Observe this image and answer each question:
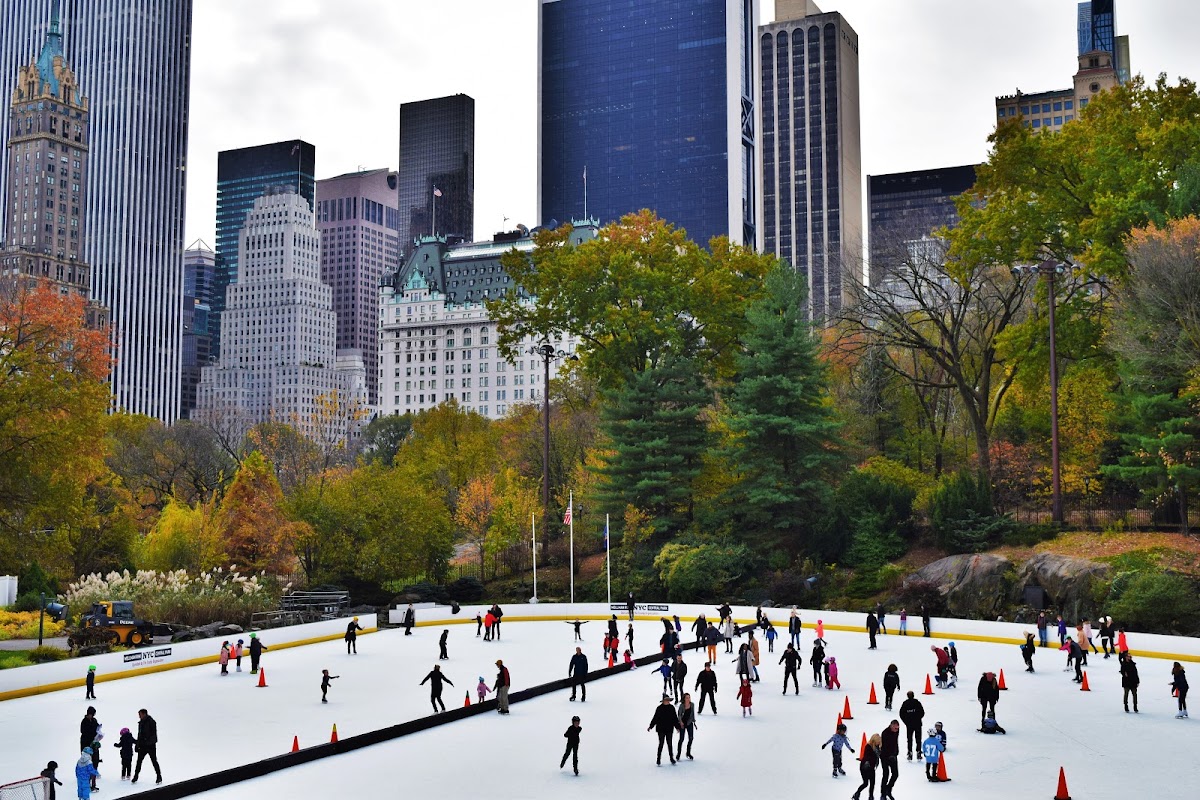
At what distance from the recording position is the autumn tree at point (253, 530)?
5325cm

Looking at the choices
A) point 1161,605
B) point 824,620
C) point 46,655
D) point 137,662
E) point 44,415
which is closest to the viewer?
point 137,662

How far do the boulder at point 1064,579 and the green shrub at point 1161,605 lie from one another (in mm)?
2389

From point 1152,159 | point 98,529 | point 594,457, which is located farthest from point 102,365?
point 1152,159

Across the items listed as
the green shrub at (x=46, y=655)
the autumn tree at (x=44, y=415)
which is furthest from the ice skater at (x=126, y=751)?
the autumn tree at (x=44, y=415)

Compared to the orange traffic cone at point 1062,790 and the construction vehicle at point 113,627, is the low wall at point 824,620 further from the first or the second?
the orange traffic cone at point 1062,790

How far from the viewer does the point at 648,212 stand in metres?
68.2

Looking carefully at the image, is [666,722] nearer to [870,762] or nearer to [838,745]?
[838,745]

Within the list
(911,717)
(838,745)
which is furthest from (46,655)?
(911,717)

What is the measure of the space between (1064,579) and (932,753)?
81.3ft

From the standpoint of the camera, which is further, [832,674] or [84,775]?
[832,674]

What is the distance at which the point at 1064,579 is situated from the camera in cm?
4225

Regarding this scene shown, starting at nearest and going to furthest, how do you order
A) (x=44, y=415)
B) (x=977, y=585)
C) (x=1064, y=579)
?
1. (x=1064, y=579)
2. (x=44, y=415)
3. (x=977, y=585)

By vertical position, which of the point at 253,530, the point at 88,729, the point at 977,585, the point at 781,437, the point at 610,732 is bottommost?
the point at 610,732

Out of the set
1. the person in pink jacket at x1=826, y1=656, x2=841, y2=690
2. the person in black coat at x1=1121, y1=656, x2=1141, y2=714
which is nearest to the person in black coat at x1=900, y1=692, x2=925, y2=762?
the person in black coat at x1=1121, y1=656, x2=1141, y2=714
